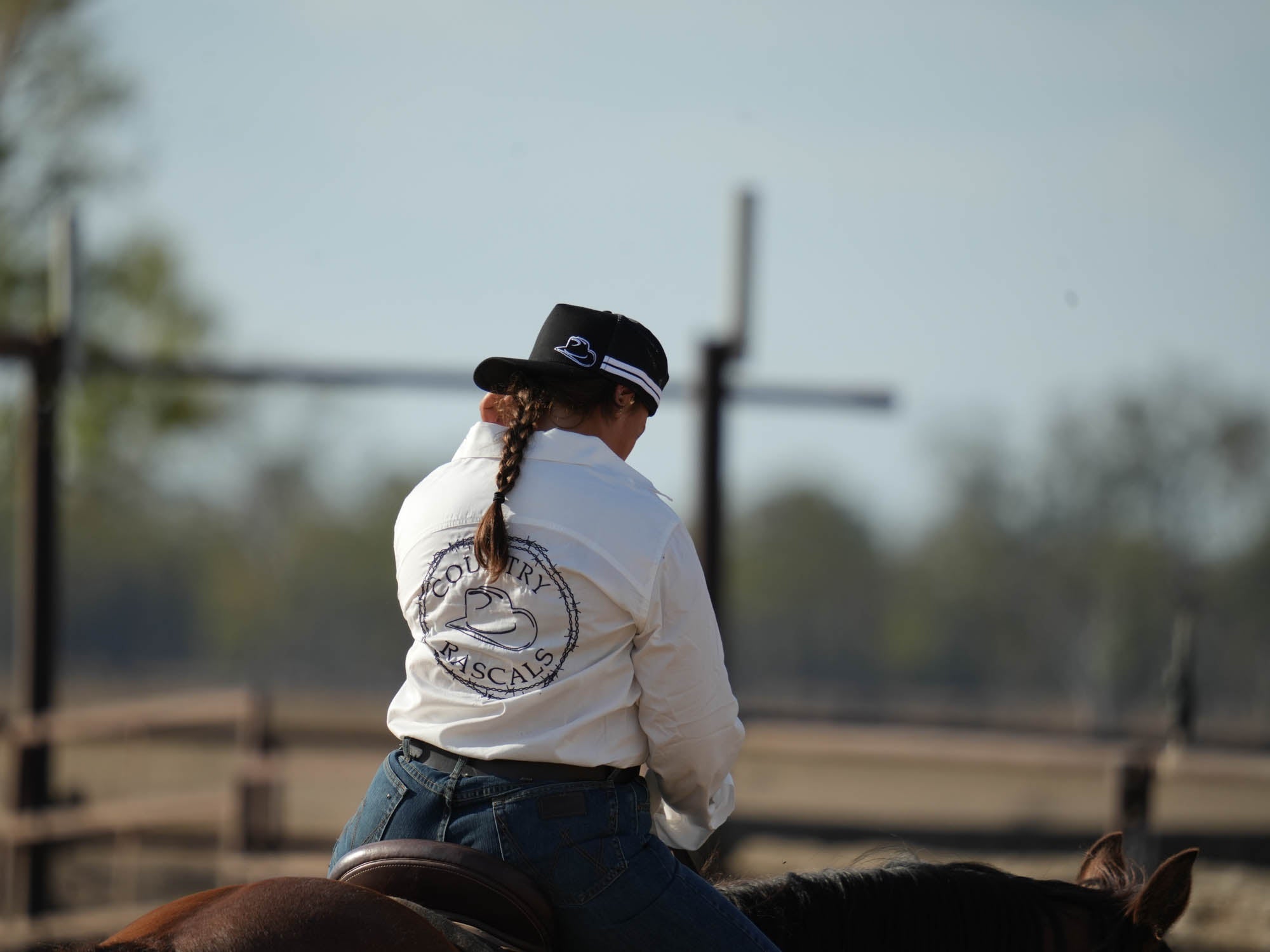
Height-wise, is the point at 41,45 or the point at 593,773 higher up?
the point at 41,45

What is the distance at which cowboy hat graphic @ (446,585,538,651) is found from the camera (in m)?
1.84

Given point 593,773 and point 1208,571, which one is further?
point 1208,571

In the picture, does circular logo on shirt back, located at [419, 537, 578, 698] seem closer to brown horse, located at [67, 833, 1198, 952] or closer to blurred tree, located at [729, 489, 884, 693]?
brown horse, located at [67, 833, 1198, 952]

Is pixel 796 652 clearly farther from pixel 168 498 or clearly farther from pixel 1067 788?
pixel 1067 788

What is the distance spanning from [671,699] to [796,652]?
1813 inches

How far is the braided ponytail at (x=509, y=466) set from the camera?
1841 millimetres

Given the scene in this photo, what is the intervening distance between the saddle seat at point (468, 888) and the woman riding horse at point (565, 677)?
0.03 meters

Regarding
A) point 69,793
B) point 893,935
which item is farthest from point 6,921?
point 893,935

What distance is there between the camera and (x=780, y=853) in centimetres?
865

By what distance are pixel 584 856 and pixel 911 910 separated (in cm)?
69

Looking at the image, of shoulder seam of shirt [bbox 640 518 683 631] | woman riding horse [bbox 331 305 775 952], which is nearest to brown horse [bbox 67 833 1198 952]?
woman riding horse [bbox 331 305 775 952]

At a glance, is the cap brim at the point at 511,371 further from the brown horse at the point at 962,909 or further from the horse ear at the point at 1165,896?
the horse ear at the point at 1165,896

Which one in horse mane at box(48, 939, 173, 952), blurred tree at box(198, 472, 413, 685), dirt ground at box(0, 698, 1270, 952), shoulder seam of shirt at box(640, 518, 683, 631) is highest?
shoulder seam of shirt at box(640, 518, 683, 631)

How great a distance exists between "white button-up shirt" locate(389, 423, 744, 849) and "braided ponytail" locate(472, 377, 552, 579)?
0.06ft
